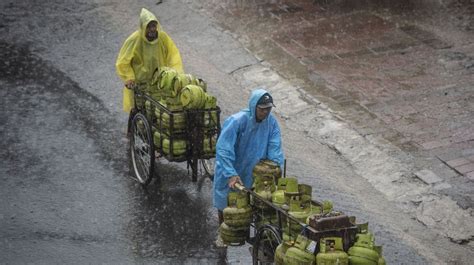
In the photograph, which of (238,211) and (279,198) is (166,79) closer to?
(238,211)

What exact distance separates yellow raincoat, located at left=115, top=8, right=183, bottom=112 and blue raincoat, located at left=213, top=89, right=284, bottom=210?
2.57 metres

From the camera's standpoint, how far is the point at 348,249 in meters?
7.09

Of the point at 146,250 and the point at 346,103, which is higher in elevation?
the point at 346,103

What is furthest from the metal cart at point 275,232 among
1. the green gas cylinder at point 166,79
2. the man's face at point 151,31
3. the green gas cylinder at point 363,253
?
the man's face at point 151,31

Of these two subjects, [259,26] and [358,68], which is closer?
[358,68]

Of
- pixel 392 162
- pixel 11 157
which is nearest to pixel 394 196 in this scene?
pixel 392 162

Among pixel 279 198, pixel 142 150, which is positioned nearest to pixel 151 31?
pixel 142 150

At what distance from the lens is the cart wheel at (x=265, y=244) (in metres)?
7.69

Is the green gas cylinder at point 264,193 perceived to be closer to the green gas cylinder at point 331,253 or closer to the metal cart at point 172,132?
the green gas cylinder at point 331,253

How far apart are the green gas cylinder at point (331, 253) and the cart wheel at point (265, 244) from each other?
0.66 meters

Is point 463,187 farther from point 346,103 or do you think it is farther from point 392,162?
point 346,103

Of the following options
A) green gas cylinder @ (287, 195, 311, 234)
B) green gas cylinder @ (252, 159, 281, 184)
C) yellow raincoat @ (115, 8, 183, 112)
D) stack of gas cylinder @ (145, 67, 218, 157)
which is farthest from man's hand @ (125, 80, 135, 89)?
green gas cylinder @ (287, 195, 311, 234)

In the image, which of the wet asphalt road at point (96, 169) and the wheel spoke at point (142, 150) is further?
the wheel spoke at point (142, 150)

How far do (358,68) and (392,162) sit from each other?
307 centimetres
